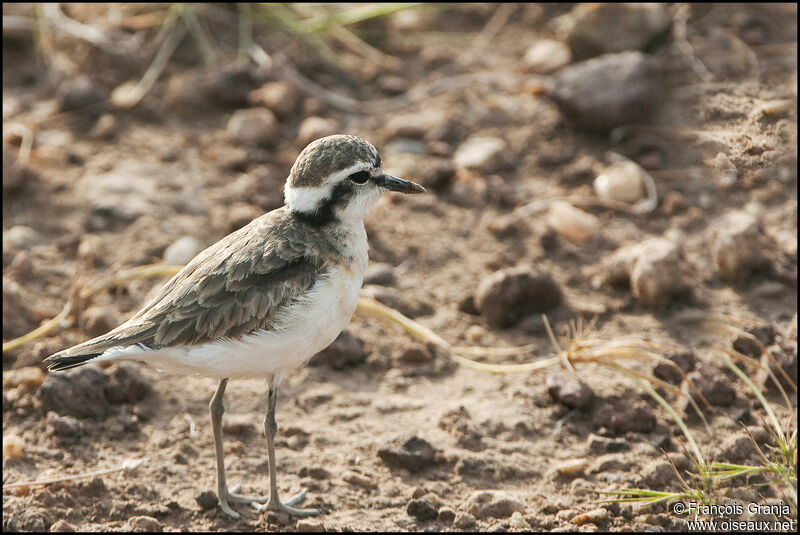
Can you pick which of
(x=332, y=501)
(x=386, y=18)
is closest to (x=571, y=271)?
(x=332, y=501)

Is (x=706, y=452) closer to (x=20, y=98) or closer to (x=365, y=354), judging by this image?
(x=365, y=354)

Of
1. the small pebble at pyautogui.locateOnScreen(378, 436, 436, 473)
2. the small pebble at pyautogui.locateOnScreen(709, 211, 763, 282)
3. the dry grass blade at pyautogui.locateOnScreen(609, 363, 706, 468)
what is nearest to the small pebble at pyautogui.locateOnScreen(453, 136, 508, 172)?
the small pebble at pyautogui.locateOnScreen(709, 211, 763, 282)

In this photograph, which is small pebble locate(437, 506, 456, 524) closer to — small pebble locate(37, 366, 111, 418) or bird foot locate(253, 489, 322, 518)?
bird foot locate(253, 489, 322, 518)

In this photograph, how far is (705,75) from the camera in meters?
8.11

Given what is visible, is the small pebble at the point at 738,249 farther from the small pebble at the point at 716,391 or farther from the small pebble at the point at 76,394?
the small pebble at the point at 76,394

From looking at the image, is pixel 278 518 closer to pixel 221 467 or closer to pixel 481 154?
pixel 221 467

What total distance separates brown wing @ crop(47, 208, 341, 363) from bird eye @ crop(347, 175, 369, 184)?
0.34 meters

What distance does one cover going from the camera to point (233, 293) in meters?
4.83

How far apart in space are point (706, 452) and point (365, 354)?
Answer: 2.20 metres

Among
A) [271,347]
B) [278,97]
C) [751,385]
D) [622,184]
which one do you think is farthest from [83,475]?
[622,184]

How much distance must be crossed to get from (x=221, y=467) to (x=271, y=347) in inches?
31.6

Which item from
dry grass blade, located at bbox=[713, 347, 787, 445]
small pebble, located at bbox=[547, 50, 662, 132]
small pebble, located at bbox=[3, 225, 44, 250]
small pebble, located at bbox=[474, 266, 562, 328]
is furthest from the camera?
small pebble, located at bbox=[547, 50, 662, 132]

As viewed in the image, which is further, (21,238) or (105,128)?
(105,128)

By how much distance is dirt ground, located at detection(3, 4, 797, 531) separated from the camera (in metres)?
5.20
